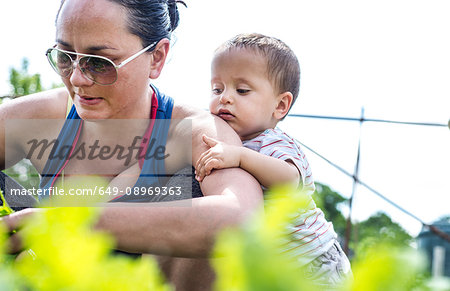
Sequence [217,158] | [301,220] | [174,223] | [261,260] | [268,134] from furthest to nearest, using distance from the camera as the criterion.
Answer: [268,134] < [301,220] < [217,158] < [174,223] < [261,260]

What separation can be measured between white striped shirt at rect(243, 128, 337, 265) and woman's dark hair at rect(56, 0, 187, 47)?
654 mm

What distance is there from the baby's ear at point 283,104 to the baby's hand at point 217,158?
0.62 metres

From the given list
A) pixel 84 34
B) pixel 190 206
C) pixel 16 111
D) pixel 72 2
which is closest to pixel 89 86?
pixel 84 34

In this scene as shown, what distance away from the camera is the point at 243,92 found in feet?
7.62

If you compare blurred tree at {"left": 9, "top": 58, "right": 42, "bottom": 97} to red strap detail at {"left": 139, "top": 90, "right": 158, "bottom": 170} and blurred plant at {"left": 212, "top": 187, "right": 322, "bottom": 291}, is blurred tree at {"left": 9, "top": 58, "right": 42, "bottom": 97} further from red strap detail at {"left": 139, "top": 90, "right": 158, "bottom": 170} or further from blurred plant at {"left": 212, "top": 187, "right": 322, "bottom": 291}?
blurred plant at {"left": 212, "top": 187, "right": 322, "bottom": 291}

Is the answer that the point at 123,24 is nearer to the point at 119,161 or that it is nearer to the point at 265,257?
the point at 119,161

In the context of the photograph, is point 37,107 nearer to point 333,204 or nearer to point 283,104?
point 283,104

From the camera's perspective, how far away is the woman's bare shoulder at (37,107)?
2.40 metres

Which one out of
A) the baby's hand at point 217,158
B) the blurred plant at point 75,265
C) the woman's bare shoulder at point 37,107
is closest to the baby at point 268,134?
the baby's hand at point 217,158

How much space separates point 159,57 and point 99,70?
391 mm

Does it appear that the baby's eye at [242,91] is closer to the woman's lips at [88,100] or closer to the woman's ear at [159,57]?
the woman's ear at [159,57]

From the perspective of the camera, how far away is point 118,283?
1.05 feet

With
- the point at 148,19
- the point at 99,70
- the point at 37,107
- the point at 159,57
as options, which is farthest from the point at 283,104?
the point at 37,107

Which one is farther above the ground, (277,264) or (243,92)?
(277,264)
